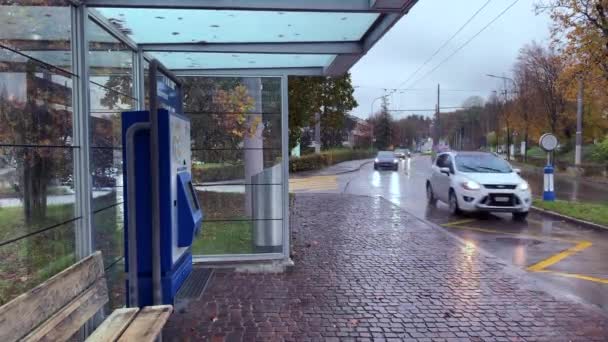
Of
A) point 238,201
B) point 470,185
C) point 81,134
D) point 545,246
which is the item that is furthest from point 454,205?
point 81,134

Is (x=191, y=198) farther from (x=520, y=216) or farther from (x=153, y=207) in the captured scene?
(x=520, y=216)

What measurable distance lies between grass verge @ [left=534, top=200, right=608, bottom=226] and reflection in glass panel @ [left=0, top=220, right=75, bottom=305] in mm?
10464

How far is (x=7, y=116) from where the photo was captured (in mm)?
3938

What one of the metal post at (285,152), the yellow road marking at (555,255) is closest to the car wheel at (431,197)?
the yellow road marking at (555,255)

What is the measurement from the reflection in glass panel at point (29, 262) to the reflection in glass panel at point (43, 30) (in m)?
1.55

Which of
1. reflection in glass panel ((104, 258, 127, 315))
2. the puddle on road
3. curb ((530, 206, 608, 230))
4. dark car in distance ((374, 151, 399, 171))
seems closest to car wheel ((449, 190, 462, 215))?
curb ((530, 206, 608, 230))

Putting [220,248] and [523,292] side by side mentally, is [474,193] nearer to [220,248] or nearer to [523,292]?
[523,292]

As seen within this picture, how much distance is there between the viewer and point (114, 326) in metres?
3.22

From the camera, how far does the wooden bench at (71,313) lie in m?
2.53

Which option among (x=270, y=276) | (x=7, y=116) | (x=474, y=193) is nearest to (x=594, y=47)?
(x=474, y=193)

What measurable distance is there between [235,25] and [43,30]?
1766mm

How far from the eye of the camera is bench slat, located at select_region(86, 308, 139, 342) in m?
3.03

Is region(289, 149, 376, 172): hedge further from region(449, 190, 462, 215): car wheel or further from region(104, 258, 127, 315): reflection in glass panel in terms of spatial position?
region(104, 258, 127, 315): reflection in glass panel

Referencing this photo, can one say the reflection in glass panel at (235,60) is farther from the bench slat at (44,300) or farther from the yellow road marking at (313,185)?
the yellow road marking at (313,185)
